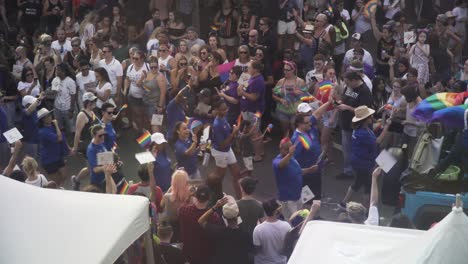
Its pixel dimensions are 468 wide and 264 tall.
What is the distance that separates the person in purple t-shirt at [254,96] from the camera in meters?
11.4

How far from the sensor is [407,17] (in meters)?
15.8

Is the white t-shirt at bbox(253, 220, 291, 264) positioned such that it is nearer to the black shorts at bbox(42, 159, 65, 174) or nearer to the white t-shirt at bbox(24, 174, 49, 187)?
the white t-shirt at bbox(24, 174, 49, 187)

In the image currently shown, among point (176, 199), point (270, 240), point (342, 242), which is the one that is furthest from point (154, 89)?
point (342, 242)

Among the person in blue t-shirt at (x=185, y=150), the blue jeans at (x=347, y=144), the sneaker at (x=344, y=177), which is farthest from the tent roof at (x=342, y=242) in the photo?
the sneaker at (x=344, y=177)

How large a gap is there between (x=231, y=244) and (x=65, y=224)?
174 centimetres

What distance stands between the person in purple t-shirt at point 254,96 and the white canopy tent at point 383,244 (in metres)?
5.15

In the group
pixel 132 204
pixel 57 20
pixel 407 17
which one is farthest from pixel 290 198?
pixel 57 20

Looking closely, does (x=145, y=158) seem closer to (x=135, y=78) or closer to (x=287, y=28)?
(x=135, y=78)

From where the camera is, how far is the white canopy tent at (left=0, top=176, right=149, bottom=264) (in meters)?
6.09

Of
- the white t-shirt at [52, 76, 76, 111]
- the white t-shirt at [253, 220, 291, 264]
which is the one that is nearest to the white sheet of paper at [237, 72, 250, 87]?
the white t-shirt at [52, 76, 76, 111]

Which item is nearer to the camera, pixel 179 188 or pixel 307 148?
pixel 179 188

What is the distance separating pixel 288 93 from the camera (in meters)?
11.2

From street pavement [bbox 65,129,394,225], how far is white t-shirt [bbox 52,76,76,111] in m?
0.83

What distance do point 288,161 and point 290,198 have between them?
1.46 feet
